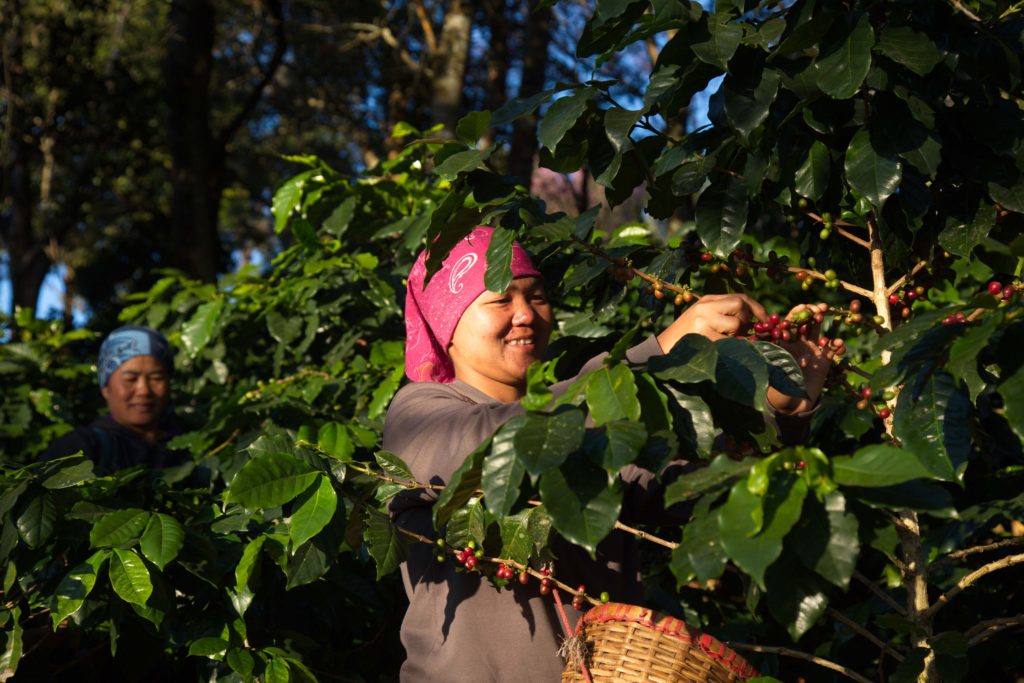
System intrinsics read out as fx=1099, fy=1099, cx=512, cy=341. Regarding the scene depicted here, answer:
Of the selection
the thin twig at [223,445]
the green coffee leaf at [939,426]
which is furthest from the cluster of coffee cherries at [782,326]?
the thin twig at [223,445]

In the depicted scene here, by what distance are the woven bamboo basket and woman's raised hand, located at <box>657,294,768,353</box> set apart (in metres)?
0.49

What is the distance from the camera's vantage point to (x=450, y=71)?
33.1 feet

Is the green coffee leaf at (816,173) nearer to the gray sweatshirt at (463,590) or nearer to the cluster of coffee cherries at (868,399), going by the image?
the cluster of coffee cherries at (868,399)

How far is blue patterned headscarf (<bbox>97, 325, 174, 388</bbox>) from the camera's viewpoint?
17.3 feet

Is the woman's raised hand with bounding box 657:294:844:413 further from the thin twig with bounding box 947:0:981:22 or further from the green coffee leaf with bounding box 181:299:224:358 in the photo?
the green coffee leaf with bounding box 181:299:224:358

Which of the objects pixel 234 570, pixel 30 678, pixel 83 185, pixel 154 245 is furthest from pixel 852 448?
pixel 154 245

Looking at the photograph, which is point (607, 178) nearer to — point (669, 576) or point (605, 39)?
point (605, 39)

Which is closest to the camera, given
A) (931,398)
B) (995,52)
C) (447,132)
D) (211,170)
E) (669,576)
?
(931,398)

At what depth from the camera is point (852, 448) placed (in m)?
3.71

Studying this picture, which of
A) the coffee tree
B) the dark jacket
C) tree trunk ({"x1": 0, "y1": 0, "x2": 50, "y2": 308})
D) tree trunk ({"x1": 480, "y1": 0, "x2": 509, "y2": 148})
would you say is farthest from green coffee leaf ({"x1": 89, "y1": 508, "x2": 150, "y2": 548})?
tree trunk ({"x1": 0, "y1": 0, "x2": 50, "y2": 308})

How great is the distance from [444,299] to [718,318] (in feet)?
2.68

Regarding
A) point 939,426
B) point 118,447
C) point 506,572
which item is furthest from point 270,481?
point 118,447

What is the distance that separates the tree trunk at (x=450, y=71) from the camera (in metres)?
10.1

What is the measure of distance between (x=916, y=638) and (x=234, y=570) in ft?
6.09
